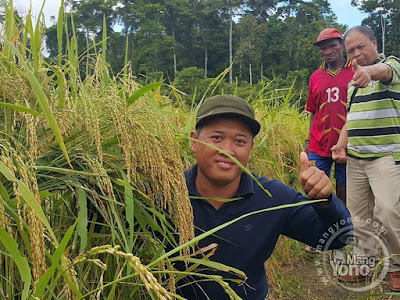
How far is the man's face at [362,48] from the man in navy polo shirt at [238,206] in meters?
1.66

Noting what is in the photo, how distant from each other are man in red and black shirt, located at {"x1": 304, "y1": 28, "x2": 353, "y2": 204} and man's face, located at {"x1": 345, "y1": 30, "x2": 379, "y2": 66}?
64cm

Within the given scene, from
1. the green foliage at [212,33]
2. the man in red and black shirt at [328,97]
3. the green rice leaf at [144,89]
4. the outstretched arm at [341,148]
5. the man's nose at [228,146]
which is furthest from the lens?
the green foliage at [212,33]

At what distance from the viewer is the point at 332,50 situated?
393 centimetres

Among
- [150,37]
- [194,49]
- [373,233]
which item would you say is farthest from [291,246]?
[194,49]

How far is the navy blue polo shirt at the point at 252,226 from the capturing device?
1.75m

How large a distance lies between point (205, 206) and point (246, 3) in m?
82.2

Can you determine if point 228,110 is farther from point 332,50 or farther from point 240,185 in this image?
point 332,50

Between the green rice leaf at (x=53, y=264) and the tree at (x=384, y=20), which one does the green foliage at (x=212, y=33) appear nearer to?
the tree at (x=384, y=20)

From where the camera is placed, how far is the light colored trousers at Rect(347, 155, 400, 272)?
10.2 feet

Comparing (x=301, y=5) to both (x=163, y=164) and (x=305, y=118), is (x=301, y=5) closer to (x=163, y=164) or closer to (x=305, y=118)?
(x=305, y=118)

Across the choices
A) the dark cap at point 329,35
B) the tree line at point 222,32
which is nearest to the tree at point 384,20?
the tree line at point 222,32

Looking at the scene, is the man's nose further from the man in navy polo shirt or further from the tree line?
the tree line

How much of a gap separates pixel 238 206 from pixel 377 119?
1.83m

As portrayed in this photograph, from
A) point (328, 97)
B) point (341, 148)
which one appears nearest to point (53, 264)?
point (341, 148)
